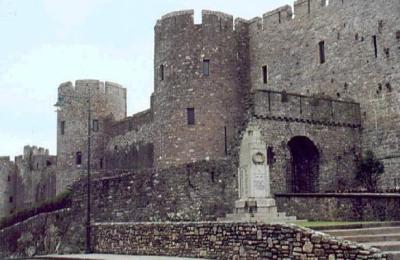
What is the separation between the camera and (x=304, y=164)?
29.1 m

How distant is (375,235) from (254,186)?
4.23 m

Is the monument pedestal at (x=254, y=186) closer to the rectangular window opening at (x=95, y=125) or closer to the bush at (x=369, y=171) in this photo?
the bush at (x=369, y=171)

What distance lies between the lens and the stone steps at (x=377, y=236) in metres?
14.0

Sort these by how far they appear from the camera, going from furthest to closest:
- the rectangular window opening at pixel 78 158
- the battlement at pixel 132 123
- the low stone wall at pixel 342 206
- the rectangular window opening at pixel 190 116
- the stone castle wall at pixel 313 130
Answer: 1. the rectangular window opening at pixel 78 158
2. the battlement at pixel 132 123
3. the rectangular window opening at pixel 190 116
4. the stone castle wall at pixel 313 130
5. the low stone wall at pixel 342 206

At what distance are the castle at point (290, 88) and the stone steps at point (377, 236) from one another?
8423mm

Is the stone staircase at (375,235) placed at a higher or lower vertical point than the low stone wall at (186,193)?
lower

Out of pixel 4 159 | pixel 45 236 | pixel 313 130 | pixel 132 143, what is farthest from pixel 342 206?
pixel 4 159

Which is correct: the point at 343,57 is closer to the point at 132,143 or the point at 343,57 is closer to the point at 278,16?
the point at 278,16

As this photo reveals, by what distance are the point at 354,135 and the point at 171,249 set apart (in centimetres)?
1399

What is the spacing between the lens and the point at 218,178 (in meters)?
22.4

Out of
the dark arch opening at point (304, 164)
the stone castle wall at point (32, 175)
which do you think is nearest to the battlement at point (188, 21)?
the dark arch opening at point (304, 164)

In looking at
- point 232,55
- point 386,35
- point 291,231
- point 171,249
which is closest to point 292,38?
point 232,55

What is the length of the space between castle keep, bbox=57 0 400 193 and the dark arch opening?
0.15 feet

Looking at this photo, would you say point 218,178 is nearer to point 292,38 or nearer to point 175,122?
point 175,122
